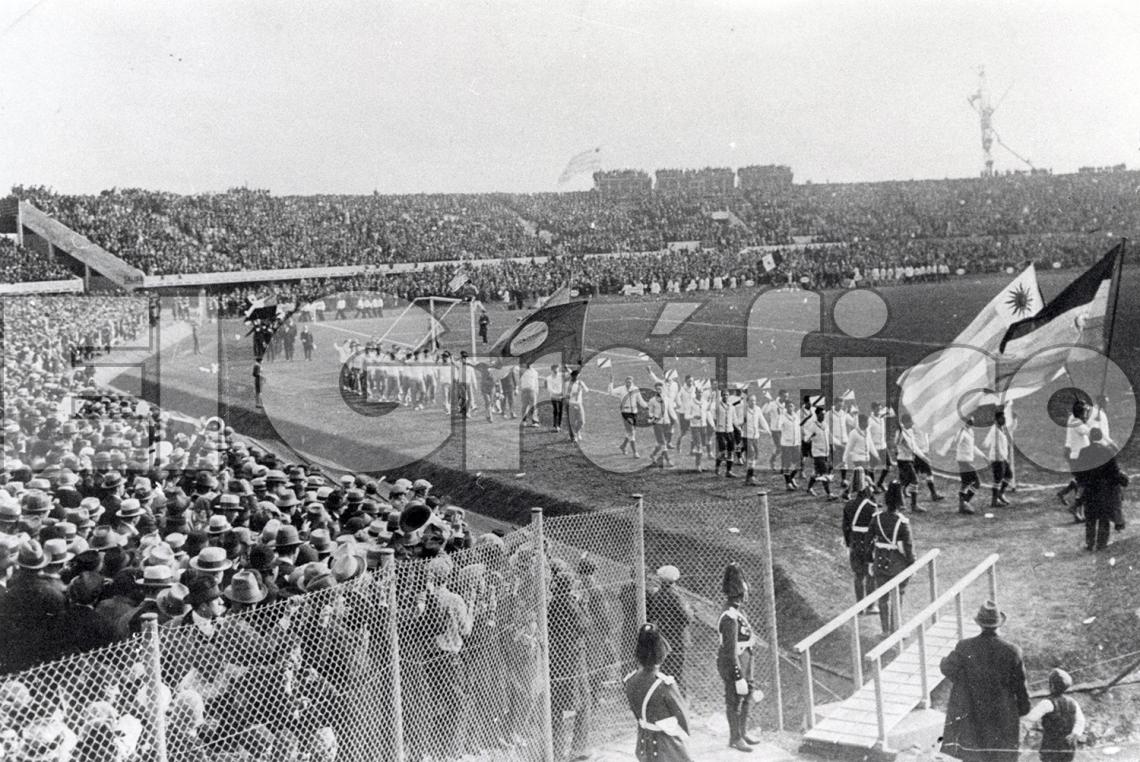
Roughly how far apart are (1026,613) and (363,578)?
22.2 ft

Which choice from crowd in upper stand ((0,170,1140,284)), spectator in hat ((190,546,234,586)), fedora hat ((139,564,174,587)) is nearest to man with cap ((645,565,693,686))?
spectator in hat ((190,546,234,586))

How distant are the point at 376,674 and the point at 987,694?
3833 mm

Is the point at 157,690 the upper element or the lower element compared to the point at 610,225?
lower

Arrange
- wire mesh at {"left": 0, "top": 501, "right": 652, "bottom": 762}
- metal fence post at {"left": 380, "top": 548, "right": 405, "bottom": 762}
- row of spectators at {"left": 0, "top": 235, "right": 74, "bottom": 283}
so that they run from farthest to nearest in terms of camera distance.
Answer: row of spectators at {"left": 0, "top": 235, "right": 74, "bottom": 283} < metal fence post at {"left": 380, "top": 548, "right": 405, "bottom": 762} < wire mesh at {"left": 0, "top": 501, "right": 652, "bottom": 762}

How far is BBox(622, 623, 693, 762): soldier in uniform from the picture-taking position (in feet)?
19.9

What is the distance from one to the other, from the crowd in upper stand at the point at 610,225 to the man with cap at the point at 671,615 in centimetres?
4261

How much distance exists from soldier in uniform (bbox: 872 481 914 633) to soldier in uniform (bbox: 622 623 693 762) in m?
4.44

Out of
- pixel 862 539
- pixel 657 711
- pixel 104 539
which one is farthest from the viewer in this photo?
pixel 862 539

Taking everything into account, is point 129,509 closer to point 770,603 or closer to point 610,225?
point 770,603

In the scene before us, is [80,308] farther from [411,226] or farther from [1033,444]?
[1033,444]

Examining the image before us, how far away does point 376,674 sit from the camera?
652 cm

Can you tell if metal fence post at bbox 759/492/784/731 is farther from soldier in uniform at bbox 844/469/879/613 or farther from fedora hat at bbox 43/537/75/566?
fedora hat at bbox 43/537/75/566

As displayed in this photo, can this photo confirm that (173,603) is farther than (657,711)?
Yes

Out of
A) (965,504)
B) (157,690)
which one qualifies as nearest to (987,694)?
(157,690)
